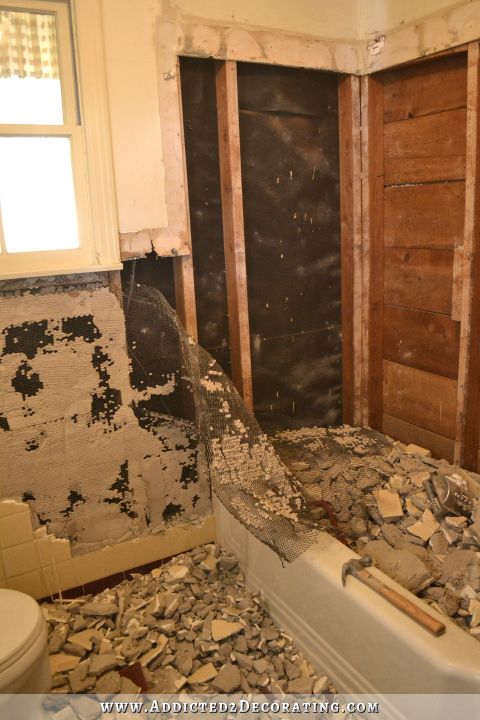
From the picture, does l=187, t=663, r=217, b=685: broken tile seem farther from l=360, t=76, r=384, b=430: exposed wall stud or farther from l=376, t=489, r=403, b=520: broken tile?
l=360, t=76, r=384, b=430: exposed wall stud

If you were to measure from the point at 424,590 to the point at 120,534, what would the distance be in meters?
1.29

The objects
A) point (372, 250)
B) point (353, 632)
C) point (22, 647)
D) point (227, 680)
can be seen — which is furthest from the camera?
point (372, 250)

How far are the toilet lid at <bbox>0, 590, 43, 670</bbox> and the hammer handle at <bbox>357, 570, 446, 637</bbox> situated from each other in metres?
1.06

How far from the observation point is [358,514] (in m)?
2.47

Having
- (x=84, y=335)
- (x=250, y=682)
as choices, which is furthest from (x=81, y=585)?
(x=84, y=335)

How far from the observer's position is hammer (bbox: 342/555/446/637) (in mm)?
1760

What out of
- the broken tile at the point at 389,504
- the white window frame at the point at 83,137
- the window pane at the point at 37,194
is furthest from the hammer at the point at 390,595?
the window pane at the point at 37,194

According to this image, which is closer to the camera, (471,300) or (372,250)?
(471,300)

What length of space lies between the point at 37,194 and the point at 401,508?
6.17 ft

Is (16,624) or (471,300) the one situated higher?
(471,300)

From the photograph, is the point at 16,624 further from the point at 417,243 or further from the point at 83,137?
the point at 417,243

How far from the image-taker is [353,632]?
77.0 inches

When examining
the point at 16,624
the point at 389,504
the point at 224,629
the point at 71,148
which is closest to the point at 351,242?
the point at 389,504

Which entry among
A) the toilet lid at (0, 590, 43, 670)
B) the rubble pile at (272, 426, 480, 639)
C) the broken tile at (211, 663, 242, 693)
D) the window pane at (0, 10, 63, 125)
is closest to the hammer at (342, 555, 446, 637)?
the rubble pile at (272, 426, 480, 639)
